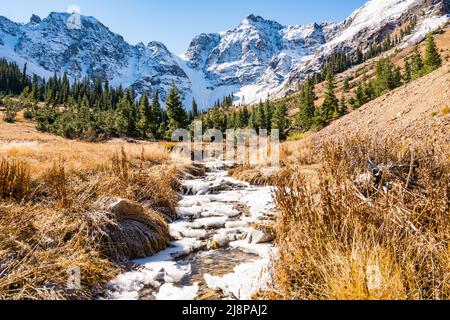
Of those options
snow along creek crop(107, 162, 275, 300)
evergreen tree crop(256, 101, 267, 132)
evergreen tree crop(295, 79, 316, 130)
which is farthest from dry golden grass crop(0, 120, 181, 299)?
evergreen tree crop(256, 101, 267, 132)

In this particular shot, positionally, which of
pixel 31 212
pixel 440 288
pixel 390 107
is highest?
pixel 390 107

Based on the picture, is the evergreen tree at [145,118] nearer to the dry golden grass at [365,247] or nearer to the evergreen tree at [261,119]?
the evergreen tree at [261,119]

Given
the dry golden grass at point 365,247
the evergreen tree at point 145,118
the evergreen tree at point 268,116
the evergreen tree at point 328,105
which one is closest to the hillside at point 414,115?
the dry golden grass at point 365,247

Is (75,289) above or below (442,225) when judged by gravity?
below

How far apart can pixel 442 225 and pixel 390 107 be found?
55.6 feet

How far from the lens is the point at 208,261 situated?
3.89 meters

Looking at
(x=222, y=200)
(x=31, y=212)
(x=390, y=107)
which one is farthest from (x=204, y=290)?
(x=390, y=107)

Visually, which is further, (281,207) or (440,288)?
(281,207)

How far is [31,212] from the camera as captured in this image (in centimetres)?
380

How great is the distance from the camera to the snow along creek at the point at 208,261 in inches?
118

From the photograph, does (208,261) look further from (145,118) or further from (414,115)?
(145,118)

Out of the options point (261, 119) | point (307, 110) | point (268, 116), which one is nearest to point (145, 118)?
point (261, 119)
